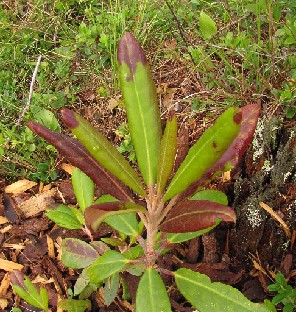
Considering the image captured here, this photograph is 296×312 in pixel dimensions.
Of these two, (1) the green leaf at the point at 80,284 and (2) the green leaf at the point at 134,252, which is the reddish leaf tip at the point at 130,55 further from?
(1) the green leaf at the point at 80,284

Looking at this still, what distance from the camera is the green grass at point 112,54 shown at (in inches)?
105

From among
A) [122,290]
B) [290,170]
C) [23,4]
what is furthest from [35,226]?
[23,4]

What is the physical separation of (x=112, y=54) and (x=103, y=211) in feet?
6.32

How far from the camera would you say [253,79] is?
9.30 ft

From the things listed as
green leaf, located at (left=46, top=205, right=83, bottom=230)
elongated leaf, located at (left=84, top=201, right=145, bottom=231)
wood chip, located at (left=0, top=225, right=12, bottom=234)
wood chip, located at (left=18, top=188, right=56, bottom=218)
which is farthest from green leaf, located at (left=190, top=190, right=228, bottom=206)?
wood chip, located at (left=0, top=225, right=12, bottom=234)

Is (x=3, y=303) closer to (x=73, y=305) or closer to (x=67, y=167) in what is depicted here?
(x=73, y=305)

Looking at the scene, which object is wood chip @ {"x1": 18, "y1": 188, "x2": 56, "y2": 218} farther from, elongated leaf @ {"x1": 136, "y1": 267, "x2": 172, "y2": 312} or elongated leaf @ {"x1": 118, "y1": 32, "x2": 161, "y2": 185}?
elongated leaf @ {"x1": 118, "y1": 32, "x2": 161, "y2": 185}

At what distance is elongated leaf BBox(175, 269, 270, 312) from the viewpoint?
5.62 feet

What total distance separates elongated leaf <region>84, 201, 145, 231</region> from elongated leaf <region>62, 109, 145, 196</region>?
0.31 feet

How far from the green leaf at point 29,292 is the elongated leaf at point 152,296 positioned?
0.51m

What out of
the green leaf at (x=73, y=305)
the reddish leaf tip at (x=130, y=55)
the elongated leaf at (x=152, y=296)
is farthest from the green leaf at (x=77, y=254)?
the reddish leaf tip at (x=130, y=55)

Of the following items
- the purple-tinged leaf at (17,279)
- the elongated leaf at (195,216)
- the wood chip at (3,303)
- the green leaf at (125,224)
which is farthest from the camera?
the wood chip at (3,303)

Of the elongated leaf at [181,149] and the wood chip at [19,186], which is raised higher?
the elongated leaf at [181,149]

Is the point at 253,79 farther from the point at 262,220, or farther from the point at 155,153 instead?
the point at 155,153
